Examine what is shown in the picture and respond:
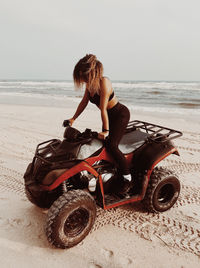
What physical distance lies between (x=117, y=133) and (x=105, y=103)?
15.2 inches

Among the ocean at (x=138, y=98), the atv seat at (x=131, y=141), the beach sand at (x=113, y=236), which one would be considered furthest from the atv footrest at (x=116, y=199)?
the ocean at (x=138, y=98)

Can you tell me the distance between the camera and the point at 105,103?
8.08ft

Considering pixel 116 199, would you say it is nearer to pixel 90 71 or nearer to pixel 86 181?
pixel 86 181

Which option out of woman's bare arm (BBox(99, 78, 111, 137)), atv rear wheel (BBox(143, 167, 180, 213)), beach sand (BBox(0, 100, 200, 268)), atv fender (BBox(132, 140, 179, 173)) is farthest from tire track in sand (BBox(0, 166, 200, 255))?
woman's bare arm (BBox(99, 78, 111, 137))

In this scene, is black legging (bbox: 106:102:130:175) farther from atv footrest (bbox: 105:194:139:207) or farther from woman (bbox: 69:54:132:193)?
atv footrest (bbox: 105:194:139:207)

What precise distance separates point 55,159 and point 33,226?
0.93m

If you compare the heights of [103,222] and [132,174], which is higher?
[132,174]

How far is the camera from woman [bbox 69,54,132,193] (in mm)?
2387

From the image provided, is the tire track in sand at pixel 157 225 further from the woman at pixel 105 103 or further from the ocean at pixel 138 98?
the ocean at pixel 138 98

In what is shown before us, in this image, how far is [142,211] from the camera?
119 inches

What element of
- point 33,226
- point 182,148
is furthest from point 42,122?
point 33,226

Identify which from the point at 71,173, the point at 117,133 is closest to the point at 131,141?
the point at 117,133

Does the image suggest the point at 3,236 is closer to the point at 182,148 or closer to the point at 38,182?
the point at 38,182

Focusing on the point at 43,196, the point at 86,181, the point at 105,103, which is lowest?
the point at 43,196
